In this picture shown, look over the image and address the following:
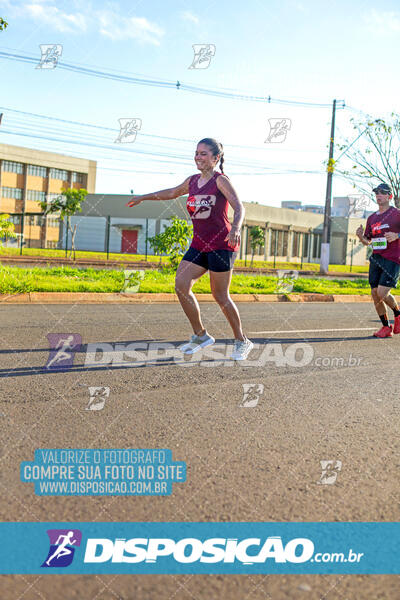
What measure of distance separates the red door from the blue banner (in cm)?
5630

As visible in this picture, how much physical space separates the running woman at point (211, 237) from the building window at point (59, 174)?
7129 cm

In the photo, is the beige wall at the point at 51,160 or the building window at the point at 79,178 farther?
the building window at the point at 79,178

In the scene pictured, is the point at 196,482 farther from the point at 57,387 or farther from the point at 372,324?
the point at 372,324

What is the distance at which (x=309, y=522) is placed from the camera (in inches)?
89.1

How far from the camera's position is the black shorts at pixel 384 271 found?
7832 millimetres

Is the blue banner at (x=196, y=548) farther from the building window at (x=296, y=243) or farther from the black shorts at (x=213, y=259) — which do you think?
the building window at (x=296, y=243)

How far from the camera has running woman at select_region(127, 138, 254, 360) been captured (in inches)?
219

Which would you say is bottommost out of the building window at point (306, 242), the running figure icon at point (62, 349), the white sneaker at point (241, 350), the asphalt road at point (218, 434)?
the asphalt road at point (218, 434)

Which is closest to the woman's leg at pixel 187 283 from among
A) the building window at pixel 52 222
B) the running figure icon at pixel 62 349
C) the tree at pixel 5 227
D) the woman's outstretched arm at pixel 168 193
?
the woman's outstretched arm at pixel 168 193

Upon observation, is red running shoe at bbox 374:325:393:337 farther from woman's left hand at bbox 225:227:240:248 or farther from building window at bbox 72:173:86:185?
building window at bbox 72:173:86:185

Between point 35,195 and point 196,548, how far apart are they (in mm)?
73293

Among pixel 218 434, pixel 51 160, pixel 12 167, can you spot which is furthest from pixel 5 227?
pixel 51 160

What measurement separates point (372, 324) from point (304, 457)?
6.74 m

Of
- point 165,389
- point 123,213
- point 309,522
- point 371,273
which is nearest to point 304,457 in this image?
point 309,522
